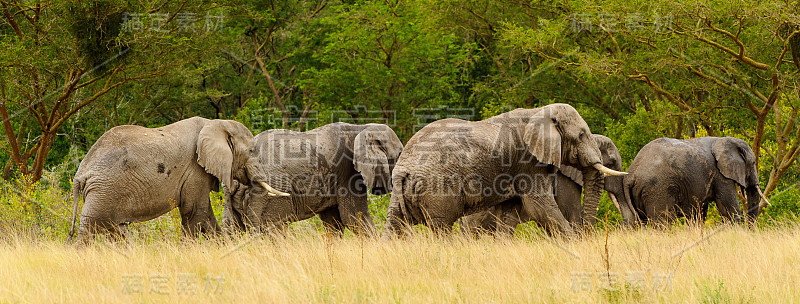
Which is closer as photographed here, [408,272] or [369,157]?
[408,272]

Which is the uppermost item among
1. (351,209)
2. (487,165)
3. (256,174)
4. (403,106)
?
(487,165)

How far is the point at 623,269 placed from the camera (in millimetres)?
6758

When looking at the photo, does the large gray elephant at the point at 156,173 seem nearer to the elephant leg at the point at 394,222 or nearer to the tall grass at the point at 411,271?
the tall grass at the point at 411,271

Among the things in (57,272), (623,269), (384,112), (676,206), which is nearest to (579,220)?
(676,206)

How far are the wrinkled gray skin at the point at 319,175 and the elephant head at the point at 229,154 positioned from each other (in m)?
0.47

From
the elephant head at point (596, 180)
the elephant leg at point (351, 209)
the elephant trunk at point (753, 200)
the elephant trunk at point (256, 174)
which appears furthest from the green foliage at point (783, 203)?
the elephant trunk at point (256, 174)

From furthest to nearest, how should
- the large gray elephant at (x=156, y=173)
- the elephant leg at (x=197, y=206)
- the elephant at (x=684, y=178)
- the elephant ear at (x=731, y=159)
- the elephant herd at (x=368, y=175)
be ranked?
1. the elephant ear at (x=731, y=159)
2. the elephant at (x=684, y=178)
3. the elephant leg at (x=197, y=206)
4. the elephant herd at (x=368, y=175)
5. the large gray elephant at (x=156, y=173)

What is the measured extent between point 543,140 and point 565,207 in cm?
202

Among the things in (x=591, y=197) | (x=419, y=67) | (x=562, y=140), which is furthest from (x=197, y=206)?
(x=419, y=67)

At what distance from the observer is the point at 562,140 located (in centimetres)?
938

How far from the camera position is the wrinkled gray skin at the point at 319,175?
1022 centimetres

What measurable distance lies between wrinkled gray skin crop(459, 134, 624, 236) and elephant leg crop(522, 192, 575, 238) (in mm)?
295

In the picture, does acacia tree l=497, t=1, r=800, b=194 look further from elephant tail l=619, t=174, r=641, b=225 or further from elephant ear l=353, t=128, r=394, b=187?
elephant ear l=353, t=128, r=394, b=187

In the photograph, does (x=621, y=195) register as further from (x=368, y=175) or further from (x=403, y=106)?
(x=403, y=106)
